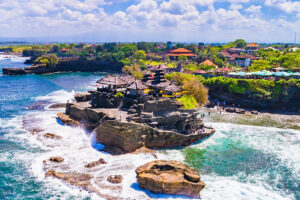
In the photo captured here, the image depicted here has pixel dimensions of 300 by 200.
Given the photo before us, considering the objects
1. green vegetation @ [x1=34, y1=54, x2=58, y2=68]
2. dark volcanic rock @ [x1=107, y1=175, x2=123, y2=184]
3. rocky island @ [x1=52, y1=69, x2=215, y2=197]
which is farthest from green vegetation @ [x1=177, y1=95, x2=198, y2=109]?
green vegetation @ [x1=34, y1=54, x2=58, y2=68]

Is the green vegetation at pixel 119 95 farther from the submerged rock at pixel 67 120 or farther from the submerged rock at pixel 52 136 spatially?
the submerged rock at pixel 52 136

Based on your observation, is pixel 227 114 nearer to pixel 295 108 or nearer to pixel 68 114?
pixel 295 108

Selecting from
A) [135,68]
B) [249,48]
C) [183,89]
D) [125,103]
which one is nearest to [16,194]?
[125,103]

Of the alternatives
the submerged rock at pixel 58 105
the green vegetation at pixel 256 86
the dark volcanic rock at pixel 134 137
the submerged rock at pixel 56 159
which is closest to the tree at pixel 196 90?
the green vegetation at pixel 256 86

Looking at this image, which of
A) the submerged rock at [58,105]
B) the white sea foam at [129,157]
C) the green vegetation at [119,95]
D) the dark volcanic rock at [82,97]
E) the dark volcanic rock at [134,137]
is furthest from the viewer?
the submerged rock at [58,105]

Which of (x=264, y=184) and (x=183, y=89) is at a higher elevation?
(x=183, y=89)

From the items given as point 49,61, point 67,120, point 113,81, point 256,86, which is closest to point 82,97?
point 67,120

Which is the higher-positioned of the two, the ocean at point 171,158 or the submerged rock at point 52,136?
the submerged rock at point 52,136
